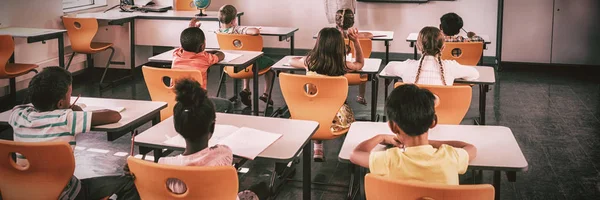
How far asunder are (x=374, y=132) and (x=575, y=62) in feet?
19.9

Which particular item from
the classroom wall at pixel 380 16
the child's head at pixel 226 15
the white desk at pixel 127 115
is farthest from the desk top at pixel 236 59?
the classroom wall at pixel 380 16

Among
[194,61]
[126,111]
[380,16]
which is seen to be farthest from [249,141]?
[380,16]

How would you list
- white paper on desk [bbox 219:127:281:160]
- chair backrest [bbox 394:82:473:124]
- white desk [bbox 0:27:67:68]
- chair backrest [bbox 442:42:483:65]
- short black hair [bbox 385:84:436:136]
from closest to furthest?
short black hair [bbox 385:84:436:136] < white paper on desk [bbox 219:127:281:160] < chair backrest [bbox 394:82:473:124] < chair backrest [bbox 442:42:483:65] < white desk [bbox 0:27:67:68]

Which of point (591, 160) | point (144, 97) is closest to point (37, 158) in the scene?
point (591, 160)

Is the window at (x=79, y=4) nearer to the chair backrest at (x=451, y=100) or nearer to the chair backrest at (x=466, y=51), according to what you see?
the chair backrest at (x=466, y=51)

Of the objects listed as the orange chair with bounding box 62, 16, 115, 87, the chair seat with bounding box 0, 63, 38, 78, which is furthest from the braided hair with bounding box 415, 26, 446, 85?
the orange chair with bounding box 62, 16, 115, 87

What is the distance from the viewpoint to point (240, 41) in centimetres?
589

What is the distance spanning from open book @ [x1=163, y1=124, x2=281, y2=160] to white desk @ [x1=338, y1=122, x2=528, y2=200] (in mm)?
324

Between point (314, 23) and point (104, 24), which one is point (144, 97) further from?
point (314, 23)

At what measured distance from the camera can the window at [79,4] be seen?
7773mm

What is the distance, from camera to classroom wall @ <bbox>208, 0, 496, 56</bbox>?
8.52 m

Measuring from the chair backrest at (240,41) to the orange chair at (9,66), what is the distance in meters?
1.75

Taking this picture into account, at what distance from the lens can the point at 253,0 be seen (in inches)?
364

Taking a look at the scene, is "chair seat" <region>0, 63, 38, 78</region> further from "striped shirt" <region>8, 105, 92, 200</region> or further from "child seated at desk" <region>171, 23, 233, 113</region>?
"striped shirt" <region>8, 105, 92, 200</region>
